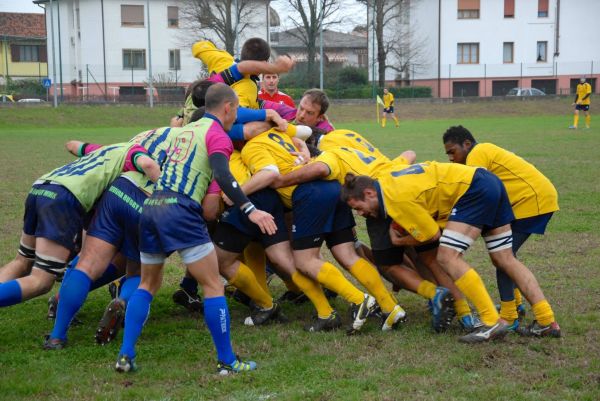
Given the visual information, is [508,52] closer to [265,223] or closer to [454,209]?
[454,209]

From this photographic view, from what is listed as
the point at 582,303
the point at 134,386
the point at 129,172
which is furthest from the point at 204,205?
the point at 582,303

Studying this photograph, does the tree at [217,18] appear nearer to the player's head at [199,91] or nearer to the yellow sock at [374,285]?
the player's head at [199,91]

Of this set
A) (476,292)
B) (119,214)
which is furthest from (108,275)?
(476,292)

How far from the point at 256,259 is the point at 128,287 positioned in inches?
56.2

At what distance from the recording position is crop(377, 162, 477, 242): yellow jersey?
5625mm

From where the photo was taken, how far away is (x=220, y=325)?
4973mm

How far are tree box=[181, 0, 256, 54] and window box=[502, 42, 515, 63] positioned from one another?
21498mm

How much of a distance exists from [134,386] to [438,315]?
2.41 m

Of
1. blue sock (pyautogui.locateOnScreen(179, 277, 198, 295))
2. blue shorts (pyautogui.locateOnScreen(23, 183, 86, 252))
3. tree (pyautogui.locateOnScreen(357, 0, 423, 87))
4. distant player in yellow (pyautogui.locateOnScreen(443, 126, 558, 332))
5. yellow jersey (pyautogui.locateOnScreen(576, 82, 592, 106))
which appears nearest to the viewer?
blue shorts (pyautogui.locateOnScreen(23, 183, 86, 252))

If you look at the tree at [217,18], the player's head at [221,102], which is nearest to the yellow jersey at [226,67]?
the player's head at [221,102]

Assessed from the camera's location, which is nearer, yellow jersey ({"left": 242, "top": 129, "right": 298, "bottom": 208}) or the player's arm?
the player's arm

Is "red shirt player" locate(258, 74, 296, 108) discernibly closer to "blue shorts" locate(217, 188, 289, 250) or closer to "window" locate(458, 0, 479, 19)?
"blue shorts" locate(217, 188, 289, 250)

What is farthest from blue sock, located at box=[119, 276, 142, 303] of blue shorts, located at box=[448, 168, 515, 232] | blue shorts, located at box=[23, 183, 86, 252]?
blue shorts, located at box=[448, 168, 515, 232]

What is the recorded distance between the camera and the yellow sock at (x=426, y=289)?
6090 mm
